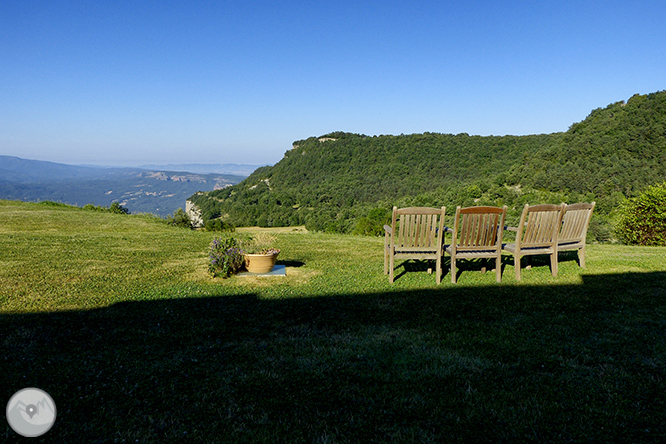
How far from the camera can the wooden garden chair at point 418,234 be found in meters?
5.87

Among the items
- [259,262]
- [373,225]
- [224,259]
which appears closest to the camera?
[224,259]

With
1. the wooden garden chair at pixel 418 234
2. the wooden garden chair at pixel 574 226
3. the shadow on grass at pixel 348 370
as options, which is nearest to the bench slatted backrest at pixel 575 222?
the wooden garden chair at pixel 574 226

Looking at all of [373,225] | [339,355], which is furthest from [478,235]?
[373,225]

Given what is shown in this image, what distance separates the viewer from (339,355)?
3.47 metres

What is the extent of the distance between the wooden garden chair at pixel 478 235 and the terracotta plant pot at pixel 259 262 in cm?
317

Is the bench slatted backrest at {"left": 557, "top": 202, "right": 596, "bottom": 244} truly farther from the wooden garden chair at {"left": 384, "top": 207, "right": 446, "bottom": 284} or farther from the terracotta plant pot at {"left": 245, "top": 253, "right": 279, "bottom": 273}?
the terracotta plant pot at {"left": 245, "top": 253, "right": 279, "bottom": 273}

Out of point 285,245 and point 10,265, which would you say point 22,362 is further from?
point 285,245

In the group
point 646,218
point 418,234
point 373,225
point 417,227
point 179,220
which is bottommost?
point 373,225

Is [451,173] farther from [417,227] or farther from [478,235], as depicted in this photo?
[417,227]

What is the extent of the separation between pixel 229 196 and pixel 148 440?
9813 centimetres

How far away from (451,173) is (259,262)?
76.8 meters

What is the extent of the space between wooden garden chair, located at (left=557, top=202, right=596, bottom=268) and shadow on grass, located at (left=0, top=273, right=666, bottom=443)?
1725 millimetres

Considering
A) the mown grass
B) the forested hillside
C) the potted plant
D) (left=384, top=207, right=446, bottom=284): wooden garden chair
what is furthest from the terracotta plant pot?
the forested hillside

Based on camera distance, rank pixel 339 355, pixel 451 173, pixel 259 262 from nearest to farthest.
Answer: pixel 339 355 → pixel 259 262 → pixel 451 173
